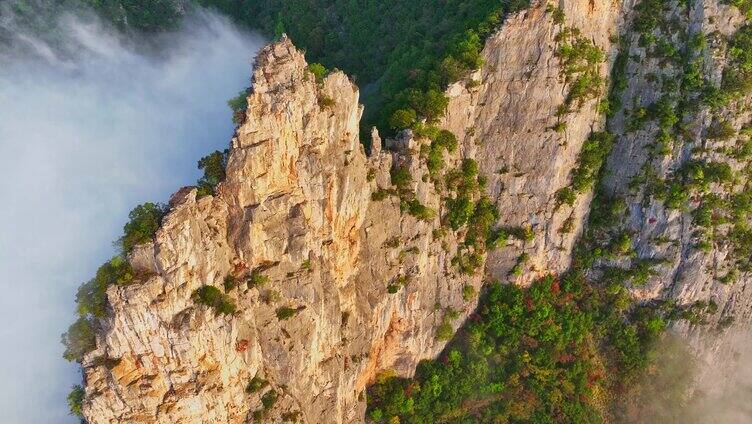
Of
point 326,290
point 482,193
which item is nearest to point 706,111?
point 482,193

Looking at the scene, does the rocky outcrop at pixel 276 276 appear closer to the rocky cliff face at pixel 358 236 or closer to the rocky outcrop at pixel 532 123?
the rocky cliff face at pixel 358 236

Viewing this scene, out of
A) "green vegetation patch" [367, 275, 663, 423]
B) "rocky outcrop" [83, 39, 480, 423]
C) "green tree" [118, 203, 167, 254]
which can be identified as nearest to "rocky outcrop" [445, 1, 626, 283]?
"green vegetation patch" [367, 275, 663, 423]

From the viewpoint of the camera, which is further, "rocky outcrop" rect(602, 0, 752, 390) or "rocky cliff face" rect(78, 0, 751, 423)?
"rocky outcrop" rect(602, 0, 752, 390)

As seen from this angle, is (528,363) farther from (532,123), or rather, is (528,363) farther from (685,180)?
(532,123)

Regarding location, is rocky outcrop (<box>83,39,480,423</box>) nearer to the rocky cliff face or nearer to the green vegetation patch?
the rocky cliff face

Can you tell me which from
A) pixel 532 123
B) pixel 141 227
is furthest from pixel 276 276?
pixel 532 123

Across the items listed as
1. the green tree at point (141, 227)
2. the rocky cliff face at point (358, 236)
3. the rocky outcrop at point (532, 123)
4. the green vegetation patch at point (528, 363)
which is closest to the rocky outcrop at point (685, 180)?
the rocky cliff face at point (358, 236)
